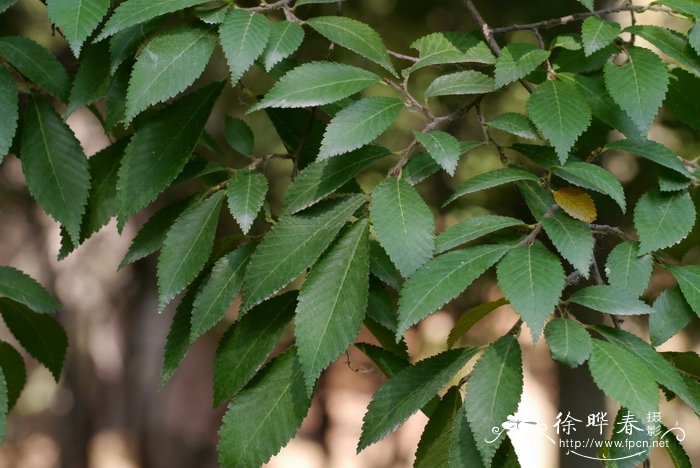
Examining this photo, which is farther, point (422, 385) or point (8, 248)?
point (8, 248)

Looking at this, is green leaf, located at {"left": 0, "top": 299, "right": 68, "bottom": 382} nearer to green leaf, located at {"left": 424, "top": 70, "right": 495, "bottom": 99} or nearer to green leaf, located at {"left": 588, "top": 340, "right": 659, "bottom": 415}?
green leaf, located at {"left": 424, "top": 70, "right": 495, "bottom": 99}

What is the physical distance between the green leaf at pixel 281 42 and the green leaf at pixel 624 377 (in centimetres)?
50

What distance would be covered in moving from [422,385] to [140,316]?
165 inches

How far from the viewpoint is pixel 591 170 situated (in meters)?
1.00

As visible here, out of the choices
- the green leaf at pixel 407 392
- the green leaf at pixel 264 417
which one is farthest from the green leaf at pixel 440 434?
the green leaf at pixel 264 417

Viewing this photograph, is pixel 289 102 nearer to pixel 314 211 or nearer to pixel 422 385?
pixel 314 211

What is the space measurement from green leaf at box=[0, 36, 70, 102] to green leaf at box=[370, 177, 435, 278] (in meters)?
0.52

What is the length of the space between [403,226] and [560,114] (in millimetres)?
251

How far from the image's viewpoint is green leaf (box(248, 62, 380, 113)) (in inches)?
39.5

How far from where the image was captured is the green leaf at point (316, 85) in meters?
1.00

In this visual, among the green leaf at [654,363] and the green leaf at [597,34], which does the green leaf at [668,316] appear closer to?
the green leaf at [654,363]

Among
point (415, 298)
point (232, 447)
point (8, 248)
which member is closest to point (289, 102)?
point (415, 298)

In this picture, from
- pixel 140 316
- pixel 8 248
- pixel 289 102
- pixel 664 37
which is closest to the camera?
pixel 289 102

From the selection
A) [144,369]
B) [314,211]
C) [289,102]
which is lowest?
[144,369]
